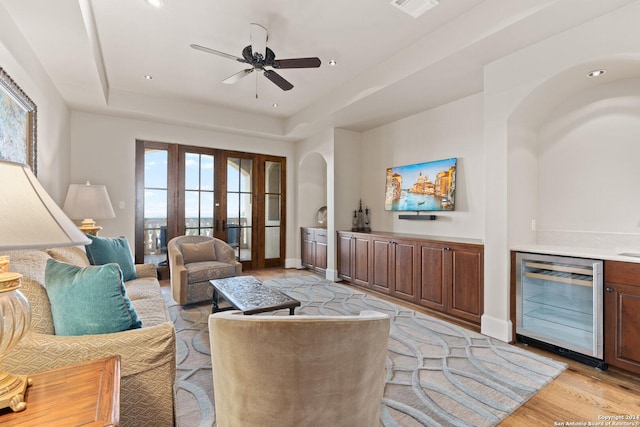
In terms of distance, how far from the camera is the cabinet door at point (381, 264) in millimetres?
4211

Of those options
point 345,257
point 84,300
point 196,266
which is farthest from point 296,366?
point 345,257

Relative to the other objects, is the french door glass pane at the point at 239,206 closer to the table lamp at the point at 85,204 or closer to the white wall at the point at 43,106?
the table lamp at the point at 85,204

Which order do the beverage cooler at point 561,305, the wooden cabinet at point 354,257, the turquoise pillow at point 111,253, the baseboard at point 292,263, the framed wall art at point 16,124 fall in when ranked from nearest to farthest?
the framed wall art at point 16,124 < the beverage cooler at point 561,305 < the turquoise pillow at point 111,253 < the wooden cabinet at point 354,257 < the baseboard at point 292,263

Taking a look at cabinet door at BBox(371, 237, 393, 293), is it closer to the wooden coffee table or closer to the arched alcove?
the arched alcove

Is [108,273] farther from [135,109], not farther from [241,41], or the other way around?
[135,109]

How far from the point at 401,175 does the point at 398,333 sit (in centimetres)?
253

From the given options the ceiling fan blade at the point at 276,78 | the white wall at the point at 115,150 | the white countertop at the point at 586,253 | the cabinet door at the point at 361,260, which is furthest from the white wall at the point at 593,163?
the white wall at the point at 115,150

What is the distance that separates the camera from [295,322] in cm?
100

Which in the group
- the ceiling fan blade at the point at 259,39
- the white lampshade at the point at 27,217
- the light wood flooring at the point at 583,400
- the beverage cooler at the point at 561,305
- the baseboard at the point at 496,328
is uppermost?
the ceiling fan blade at the point at 259,39

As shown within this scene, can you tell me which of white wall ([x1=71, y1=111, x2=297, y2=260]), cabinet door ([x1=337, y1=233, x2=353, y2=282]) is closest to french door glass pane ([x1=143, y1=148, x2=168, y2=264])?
white wall ([x1=71, y1=111, x2=297, y2=260])

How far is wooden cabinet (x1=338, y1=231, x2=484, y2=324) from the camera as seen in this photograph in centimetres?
320

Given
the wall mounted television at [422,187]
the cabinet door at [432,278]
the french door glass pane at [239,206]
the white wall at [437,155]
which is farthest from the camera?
the french door glass pane at [239,206]

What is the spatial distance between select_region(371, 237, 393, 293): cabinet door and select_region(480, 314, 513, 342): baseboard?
4.45 ft

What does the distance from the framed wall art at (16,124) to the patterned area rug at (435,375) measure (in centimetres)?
199
